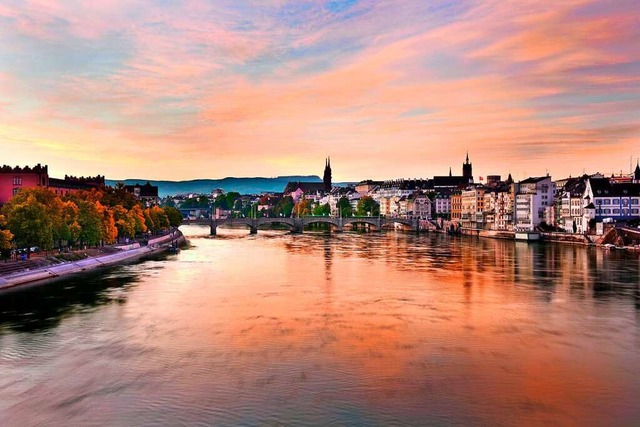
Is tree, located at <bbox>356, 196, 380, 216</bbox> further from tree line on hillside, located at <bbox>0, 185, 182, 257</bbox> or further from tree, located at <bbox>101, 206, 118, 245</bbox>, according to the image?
tree, located at <bbox>101, 206, 118, 245</bbox>

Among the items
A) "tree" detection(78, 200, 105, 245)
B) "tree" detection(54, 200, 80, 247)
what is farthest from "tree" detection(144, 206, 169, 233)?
"tree" detection(54, 200, 80, 247)

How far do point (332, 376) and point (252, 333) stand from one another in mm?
7620

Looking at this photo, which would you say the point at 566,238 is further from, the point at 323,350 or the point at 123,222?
the point at 323,350

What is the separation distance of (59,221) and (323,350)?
115 ft

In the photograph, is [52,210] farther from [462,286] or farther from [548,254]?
[548,254]

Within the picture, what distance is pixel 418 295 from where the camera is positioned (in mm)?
40938

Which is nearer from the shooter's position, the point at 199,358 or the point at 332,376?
the point at 332,376

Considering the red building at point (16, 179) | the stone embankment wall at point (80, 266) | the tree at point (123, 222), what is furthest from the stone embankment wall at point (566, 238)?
the red building at point (16, 179)

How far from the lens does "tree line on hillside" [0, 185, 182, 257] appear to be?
47.9 metres

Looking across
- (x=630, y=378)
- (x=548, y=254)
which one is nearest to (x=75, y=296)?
(x=630, y=378)

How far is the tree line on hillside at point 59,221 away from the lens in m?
47.9

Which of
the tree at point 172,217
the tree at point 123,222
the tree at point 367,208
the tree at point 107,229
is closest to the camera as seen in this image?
Result: the tree at point 107,229

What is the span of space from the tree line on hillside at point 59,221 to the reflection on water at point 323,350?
17.8 ft

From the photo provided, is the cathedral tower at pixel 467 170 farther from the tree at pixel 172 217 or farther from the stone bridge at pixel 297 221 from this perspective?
the tree at pixel 172 217
